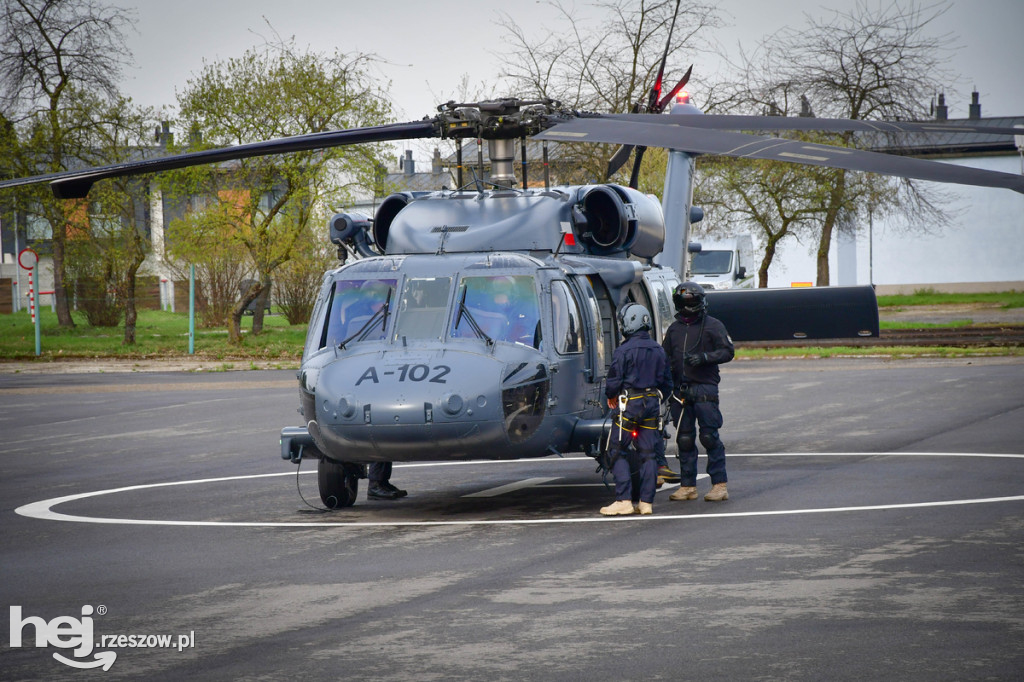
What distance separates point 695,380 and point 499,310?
6.39 ft

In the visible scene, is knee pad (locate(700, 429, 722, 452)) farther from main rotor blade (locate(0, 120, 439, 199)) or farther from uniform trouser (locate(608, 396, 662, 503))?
main rotor blade (locate(0, 120, 439, 199))

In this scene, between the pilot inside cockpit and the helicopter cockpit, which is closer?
the helicopter cockpit

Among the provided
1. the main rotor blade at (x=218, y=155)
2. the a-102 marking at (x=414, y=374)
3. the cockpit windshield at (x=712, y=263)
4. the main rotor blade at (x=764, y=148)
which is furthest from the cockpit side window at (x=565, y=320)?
the cockpit windshield at (x=712, y=263)

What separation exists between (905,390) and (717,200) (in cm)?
2602

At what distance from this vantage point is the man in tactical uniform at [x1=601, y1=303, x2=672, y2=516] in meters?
11.0

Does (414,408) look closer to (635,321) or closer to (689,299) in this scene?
(635,321)

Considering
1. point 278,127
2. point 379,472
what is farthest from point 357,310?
point 278,127

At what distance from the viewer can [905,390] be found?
22.6 meters

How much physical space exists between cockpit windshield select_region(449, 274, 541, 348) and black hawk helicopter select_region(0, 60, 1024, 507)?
0.01 metres

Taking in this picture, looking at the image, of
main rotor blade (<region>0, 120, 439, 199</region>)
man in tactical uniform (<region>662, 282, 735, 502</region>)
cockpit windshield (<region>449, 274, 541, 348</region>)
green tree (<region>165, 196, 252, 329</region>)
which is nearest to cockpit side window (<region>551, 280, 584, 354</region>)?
cockpit windshield (<region>449, 274, 541, 348</region>)

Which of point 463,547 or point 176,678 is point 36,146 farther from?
point 176,678

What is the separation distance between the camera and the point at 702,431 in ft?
38.5

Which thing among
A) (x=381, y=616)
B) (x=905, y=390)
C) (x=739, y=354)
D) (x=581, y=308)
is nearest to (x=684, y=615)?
(x=381, y=616)

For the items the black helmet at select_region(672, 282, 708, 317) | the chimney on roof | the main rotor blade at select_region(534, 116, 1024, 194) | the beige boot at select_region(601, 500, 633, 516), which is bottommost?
the beige boot at select_region(601, 500, 633, 516)
